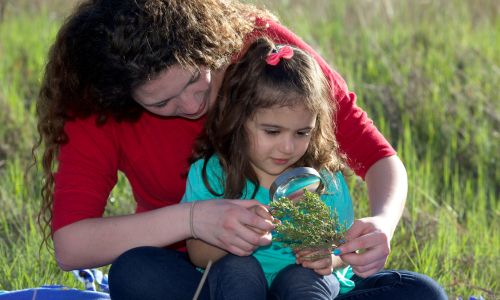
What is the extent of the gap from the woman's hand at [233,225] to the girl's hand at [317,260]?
11 centimetres

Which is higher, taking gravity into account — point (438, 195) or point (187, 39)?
point (187, 39)

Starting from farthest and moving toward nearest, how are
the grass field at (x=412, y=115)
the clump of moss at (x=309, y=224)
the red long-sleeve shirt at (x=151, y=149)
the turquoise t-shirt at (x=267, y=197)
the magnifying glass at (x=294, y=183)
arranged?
the grass field at (x=412, y=115), the red long-sleeve shirt at (x=151, y=149), the turquoise t-shirt at (x=267, y=197), the magnifying glass at (x=294, y=183), the clump of moss at (x=309, y=224)

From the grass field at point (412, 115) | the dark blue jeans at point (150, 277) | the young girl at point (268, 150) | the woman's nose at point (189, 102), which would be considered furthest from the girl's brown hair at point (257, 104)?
the grass field at point (412, 115)

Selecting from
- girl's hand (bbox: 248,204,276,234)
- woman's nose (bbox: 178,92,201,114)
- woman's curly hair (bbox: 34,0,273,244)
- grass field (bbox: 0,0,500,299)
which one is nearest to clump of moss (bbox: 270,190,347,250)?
girl's hand (bbox: 248,204,276,234)

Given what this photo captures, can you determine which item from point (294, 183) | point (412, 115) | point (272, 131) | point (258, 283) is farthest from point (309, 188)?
point (412, 115)

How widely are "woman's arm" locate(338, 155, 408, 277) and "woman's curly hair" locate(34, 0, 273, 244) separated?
A: 0.59 meters

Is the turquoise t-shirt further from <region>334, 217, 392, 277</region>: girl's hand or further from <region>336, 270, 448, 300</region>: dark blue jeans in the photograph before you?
<region>334, 217, 392, 277</region>: girl's hand

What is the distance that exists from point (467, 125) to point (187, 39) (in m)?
2.38

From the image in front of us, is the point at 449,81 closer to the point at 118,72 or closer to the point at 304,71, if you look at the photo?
the point at 304,71

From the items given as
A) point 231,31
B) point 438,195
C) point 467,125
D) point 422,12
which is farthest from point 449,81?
point 231,31

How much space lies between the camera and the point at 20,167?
193 inches

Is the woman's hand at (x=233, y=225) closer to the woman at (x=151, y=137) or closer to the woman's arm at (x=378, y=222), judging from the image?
the woman at (x=151, y=137)

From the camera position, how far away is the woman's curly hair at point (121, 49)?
9.71 ft

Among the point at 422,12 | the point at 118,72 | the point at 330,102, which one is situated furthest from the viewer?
the point at 422,12
